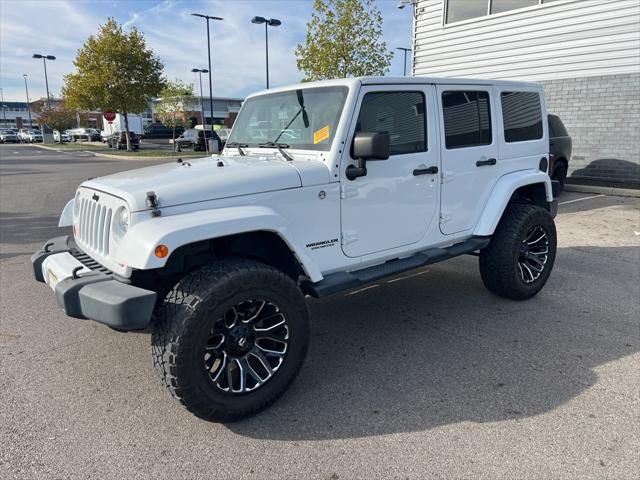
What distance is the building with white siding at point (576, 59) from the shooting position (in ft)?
34.2

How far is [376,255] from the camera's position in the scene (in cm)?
360

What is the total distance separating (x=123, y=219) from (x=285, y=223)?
0.95 meters

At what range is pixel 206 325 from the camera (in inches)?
102

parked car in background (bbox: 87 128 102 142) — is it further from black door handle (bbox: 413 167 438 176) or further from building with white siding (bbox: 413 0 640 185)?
Result: black door handle (bbox: 413 167 438 176)

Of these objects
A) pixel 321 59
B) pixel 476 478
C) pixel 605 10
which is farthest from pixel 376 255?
pixel 321 59

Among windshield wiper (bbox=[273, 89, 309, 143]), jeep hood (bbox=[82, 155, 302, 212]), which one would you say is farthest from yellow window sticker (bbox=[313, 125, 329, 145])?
jeep hood (bbox=[82, 155, 302, 212])

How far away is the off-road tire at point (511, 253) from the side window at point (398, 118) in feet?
4.30

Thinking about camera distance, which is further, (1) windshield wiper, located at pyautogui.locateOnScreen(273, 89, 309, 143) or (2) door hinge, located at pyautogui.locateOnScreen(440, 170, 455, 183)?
(2) door hinge, located at pyautogui.locateOnScreen(440, 170, 455, 183)

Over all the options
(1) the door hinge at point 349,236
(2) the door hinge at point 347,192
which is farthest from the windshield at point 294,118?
(1) the door hinge at point 349,236

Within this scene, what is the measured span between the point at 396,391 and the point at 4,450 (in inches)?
89.0

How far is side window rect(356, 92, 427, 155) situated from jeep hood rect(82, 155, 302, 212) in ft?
2.36

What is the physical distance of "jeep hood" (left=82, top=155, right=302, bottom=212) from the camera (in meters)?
2.77

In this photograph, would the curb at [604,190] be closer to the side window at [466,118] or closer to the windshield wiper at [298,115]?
the side window at [466,118]

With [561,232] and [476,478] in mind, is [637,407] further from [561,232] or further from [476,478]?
[561,232]
